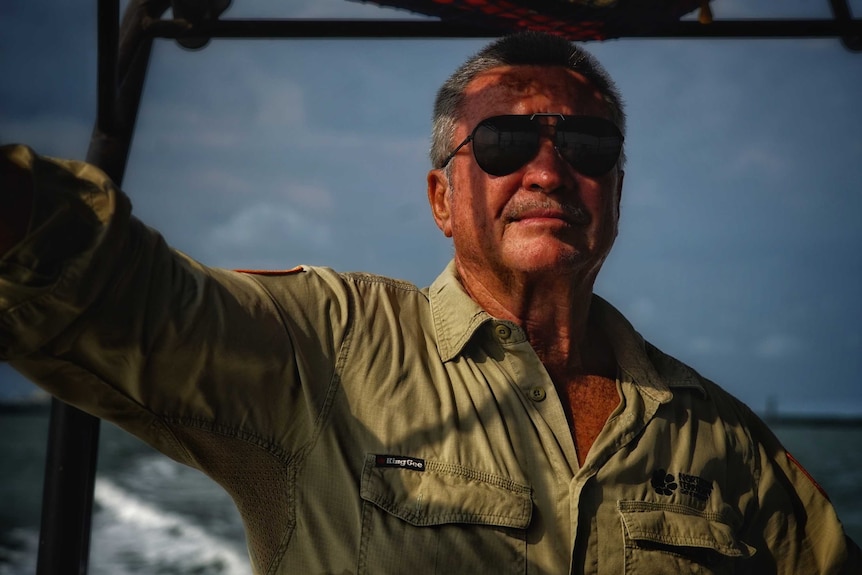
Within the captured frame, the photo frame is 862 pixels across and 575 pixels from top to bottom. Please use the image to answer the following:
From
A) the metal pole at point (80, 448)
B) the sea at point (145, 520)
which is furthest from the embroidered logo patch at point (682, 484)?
the sea at point (145, 520)

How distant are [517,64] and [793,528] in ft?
4.64

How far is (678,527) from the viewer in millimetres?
2215

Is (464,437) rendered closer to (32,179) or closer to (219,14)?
(32,179)

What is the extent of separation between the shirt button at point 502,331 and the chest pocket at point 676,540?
1.59 ft

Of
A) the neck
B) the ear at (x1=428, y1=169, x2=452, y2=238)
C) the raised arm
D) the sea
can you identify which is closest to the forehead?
the ear at (x1=428, y1=169, x2=452, y2=238)

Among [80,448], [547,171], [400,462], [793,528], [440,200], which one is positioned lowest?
[793,528]

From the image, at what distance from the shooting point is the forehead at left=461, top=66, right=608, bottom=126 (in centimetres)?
254

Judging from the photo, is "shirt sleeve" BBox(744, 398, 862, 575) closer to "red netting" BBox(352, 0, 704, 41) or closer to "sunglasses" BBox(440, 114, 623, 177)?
"sunglasses" BBox(440, 114, 623, 177)

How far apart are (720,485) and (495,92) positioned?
116 cm

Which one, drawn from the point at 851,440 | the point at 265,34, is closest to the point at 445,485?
the point at 265,34

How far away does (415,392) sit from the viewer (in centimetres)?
209

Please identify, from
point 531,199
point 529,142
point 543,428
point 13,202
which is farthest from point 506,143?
point 13,202

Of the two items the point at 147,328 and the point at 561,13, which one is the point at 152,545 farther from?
the point at 147,328

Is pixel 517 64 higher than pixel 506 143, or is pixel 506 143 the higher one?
pixel 517 64
